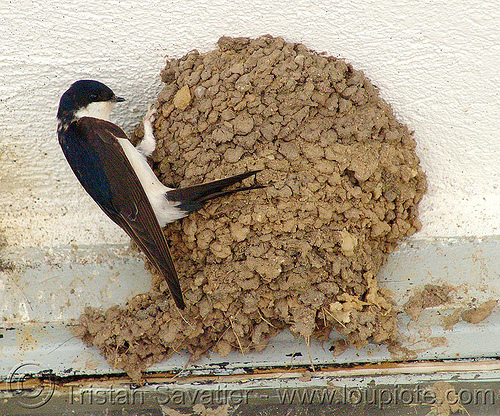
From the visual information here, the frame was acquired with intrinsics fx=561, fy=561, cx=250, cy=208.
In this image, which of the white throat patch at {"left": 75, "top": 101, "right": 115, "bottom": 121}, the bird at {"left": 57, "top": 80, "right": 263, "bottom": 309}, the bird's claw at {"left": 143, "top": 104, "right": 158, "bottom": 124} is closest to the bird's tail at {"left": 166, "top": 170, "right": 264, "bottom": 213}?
the bird at {"left": 57, "top": 80, "right": 263, "bottom": 309}

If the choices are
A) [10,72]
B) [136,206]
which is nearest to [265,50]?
[136,206]

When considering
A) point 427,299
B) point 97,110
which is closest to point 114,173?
point 97,110

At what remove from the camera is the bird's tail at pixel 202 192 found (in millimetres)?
2227

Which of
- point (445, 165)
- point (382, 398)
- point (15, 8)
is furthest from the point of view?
point (445, 165)

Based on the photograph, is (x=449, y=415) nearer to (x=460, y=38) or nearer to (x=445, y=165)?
(x=445, y=165)

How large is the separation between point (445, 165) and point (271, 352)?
3.66 ft

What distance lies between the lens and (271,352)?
2355 mm

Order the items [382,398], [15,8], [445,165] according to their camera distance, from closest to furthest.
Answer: [15,8] < [382,398] < [445,165]

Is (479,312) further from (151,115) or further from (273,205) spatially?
(151,115)

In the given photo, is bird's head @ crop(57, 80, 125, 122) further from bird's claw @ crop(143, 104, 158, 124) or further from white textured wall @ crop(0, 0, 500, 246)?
bird's claw @ crop(143, 104, 158, 124)

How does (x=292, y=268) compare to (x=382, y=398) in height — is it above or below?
above

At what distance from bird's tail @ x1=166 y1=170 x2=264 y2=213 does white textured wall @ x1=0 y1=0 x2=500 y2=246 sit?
1.54ft

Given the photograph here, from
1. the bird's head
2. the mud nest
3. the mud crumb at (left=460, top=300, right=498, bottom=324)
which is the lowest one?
the mud crumb at (left=460, top=300, right=498, bottom=324)

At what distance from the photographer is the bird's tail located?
2227 millimetres
